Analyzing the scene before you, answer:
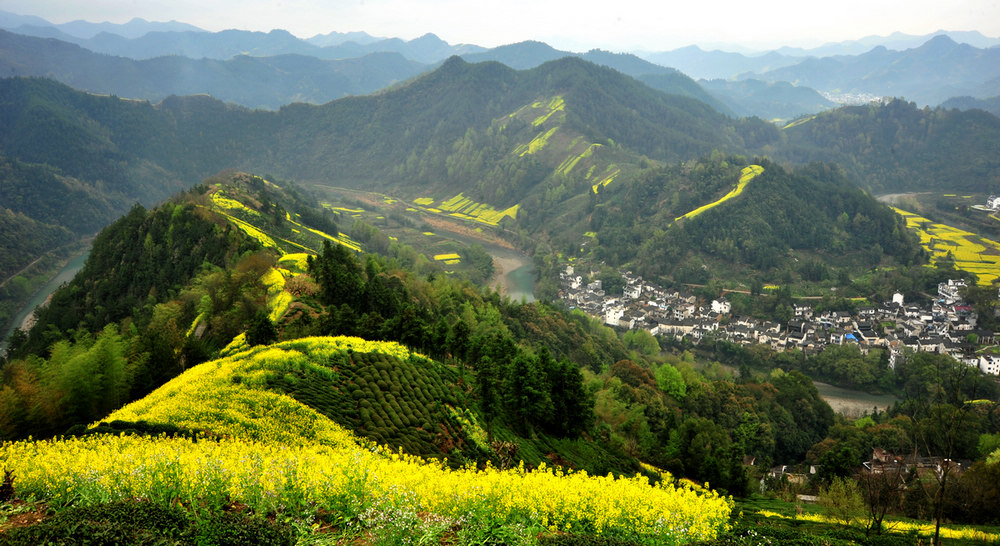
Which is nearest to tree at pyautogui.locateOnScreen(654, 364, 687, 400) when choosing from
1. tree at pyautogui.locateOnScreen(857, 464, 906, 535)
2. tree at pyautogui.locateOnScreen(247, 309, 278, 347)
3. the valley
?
the valley

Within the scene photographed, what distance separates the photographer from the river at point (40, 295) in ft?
255

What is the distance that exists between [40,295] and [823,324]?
124754 millimetres

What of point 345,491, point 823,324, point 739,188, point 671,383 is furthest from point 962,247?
point 345,491

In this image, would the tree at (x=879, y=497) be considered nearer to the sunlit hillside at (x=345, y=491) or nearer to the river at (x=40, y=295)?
the sunlit hillside at (x=345, y=491)

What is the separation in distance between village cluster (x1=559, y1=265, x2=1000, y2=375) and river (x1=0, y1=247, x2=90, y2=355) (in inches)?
3217

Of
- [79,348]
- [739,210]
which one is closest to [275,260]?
[79,348]

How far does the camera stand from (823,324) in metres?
80.8

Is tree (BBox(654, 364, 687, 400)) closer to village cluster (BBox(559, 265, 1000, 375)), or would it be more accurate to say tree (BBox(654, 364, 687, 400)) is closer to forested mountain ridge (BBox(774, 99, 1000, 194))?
village cluster (BBox(559, 265, 1000, 375))

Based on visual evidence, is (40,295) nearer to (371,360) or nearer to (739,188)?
(371,360)

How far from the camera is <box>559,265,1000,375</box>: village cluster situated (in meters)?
71.2

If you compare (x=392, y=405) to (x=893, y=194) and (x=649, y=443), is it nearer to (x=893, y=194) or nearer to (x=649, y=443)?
(x=649, y=443)

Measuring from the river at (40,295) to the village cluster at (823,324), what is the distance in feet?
268

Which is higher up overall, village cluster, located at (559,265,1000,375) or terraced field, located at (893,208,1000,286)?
terraced field, located at (893,208,1000,286)

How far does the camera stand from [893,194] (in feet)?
566
